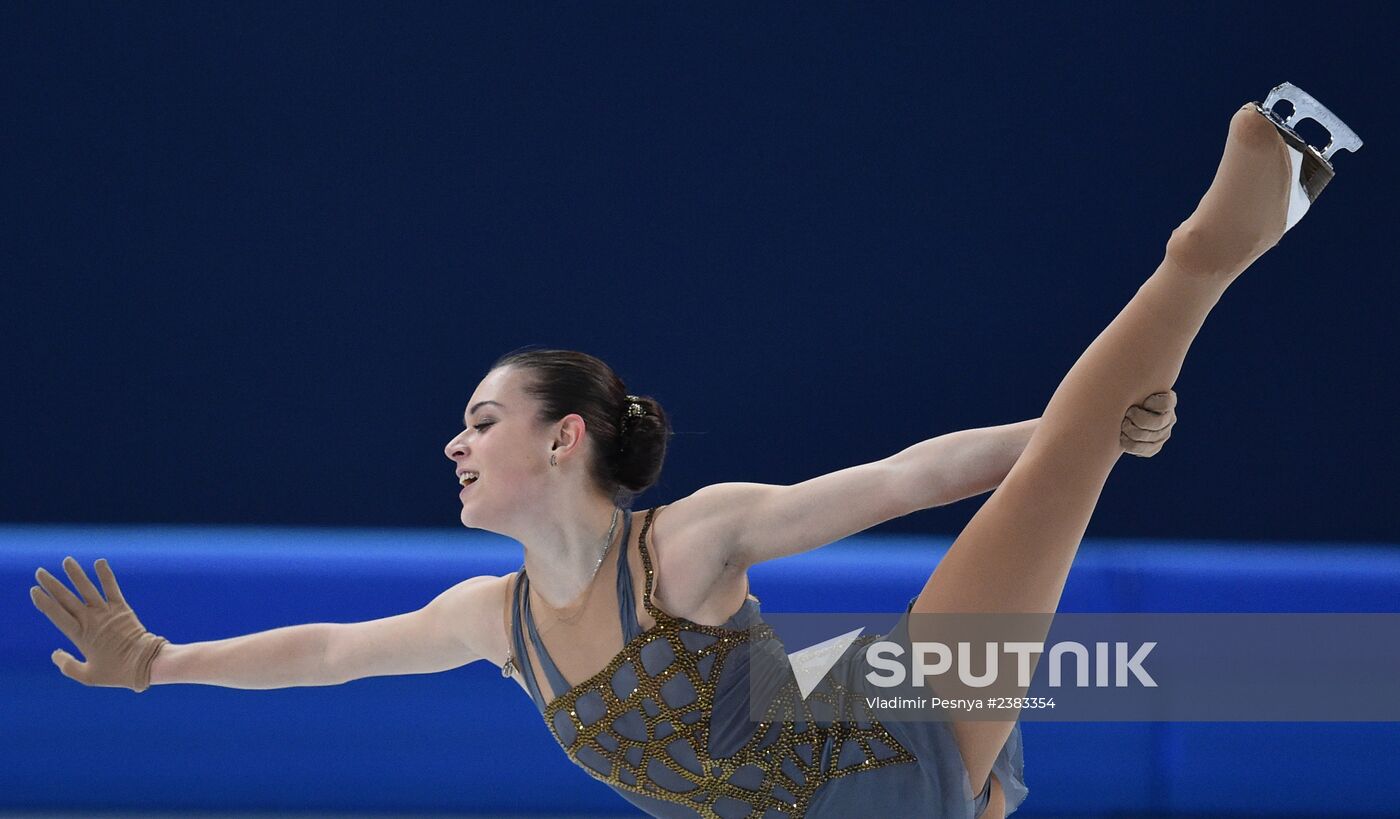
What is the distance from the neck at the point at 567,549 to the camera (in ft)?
6.59

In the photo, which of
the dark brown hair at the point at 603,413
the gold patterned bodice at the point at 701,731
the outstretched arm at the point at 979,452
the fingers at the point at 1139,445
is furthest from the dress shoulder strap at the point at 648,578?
the fingers at the point at 1139,445

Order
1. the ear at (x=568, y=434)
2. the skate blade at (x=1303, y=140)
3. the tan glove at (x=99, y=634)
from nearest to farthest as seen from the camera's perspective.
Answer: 1. the skate blade at (x=1303, y=140)
2. the ear at (x=568, y=434)
3. the tan glove at (x=99, y=634)

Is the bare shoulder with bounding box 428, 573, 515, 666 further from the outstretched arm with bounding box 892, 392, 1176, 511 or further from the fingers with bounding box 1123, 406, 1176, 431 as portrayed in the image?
the fingers with bounding box 1123, 406, 1176, 431

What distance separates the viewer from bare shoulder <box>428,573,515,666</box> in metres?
2.12

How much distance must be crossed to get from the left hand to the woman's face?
2.60 feet

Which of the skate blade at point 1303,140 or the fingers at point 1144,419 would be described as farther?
the fingers at point 1144,419

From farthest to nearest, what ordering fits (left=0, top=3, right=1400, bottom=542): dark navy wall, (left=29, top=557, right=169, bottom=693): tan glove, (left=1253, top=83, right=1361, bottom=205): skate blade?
(left=0, top=3, right=1400, bottom=542): dark navy wall, (left=29, top=557, right=169, bottom=693): tan glove, (left=1253, top=83, right=1361, bottom=205): skate blade

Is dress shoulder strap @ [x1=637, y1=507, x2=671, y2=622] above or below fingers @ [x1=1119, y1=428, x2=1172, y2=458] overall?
below

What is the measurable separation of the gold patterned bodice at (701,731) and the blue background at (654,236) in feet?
4.55

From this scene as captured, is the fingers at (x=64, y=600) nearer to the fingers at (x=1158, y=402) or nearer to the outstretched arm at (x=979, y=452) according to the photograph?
the outstretched arm at (x=979, y=452)

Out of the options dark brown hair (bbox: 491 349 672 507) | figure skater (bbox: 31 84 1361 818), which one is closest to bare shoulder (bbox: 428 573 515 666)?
figure skater (bbox: 31 84 1361 818)

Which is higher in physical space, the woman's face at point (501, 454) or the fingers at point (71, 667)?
the woman's face at point (501, 454)

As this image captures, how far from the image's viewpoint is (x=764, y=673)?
1983mm

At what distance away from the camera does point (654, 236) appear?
3.33 meters
